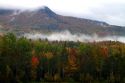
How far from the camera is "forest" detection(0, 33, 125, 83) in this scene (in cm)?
13338

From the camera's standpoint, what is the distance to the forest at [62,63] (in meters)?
133

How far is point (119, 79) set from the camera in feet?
469

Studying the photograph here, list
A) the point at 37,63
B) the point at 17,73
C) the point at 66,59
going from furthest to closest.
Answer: the point at 66,59
the point at 37,63
the point at 17,73

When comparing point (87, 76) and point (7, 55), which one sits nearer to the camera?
point (7, 55)

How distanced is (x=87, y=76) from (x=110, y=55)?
16.0 metres

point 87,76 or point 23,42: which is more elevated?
point 23,42

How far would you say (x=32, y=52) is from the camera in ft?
493

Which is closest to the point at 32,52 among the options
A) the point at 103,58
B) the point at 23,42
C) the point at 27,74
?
the point at 23,42

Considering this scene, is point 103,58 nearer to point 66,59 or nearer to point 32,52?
point 66,59

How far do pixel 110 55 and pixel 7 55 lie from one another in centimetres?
4424

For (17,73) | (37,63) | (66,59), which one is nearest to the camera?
(17,73)

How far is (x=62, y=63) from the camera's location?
490 ft

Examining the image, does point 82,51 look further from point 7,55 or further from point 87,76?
point 7,55

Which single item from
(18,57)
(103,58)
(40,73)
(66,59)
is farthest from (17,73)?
(103,58)
